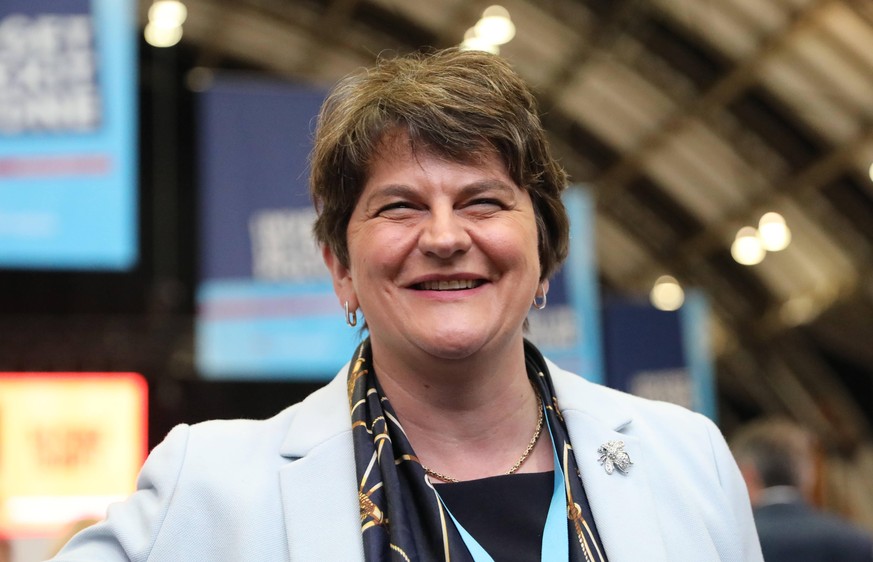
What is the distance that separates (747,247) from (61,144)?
51.9 ft

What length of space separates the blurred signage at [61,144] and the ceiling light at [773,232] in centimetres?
1447

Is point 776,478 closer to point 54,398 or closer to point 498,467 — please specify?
point 498,467

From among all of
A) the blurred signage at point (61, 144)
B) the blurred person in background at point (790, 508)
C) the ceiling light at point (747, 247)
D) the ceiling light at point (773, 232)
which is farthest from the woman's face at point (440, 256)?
the ceiling light at point (747, 247)

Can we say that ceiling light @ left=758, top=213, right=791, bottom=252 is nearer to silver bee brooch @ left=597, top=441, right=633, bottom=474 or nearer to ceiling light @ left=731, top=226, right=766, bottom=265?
ceiling light @ left=731, top=226, right=766, bottom=265

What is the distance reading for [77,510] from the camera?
7.41 m

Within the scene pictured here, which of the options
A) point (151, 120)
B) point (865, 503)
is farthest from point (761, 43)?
point (151, 120)

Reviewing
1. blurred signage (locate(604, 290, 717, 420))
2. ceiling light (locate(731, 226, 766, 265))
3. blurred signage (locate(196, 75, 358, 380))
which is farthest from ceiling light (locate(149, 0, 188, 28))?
blurred signage (locate(196, 75, 358, 380))

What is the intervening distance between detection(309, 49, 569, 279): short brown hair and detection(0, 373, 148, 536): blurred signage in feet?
17.2

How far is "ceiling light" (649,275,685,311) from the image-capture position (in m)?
22.6

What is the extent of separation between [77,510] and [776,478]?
13.7 ft

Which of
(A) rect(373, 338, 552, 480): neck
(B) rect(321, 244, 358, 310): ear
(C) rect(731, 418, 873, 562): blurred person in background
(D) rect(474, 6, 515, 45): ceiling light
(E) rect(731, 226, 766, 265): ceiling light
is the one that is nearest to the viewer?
(A) rect(373, 338, 552, 480): neck

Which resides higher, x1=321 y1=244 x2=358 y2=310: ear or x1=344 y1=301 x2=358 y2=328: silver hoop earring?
x1=321 y1=244 x2=358 y2=310: ear

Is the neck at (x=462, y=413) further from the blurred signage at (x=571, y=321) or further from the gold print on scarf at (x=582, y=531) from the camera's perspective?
the blurred signage at (x=571, y=321)

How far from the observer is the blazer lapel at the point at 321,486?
205cm
